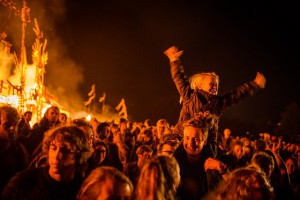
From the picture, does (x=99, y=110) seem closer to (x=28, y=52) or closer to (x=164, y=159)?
(x=28, y=52)

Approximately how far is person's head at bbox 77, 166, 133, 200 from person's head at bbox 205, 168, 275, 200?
0.85 meters

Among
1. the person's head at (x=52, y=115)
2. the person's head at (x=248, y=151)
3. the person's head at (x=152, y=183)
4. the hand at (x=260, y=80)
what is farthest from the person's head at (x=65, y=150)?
the person's head at (x=248, y=151)

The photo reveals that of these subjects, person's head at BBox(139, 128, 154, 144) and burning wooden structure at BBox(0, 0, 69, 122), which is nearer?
person's head at BBox(139, 128, 154, 144)

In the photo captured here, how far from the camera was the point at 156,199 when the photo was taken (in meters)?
2.52

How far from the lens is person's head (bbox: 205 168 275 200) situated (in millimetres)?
2725

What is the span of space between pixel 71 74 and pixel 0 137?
50159 millimetres

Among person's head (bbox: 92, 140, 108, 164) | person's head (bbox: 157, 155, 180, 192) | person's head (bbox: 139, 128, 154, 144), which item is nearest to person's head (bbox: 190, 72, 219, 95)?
person's head (bbox: 92, 140, 108, 164)

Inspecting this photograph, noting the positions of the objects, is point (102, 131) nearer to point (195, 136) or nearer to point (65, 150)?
point (195, 136)

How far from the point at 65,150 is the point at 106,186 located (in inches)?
28.6

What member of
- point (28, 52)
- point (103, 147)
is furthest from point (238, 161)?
point (28, 52)

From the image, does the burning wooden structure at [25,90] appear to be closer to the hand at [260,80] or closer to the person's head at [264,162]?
the hand at [260,80]

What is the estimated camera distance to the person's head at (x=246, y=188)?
272 centimetres

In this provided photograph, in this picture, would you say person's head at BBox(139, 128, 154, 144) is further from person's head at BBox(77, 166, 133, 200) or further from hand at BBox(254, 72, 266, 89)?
person's head at BBox(77, 166, 133, 200)

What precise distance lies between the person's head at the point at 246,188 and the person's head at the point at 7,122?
106 inches
